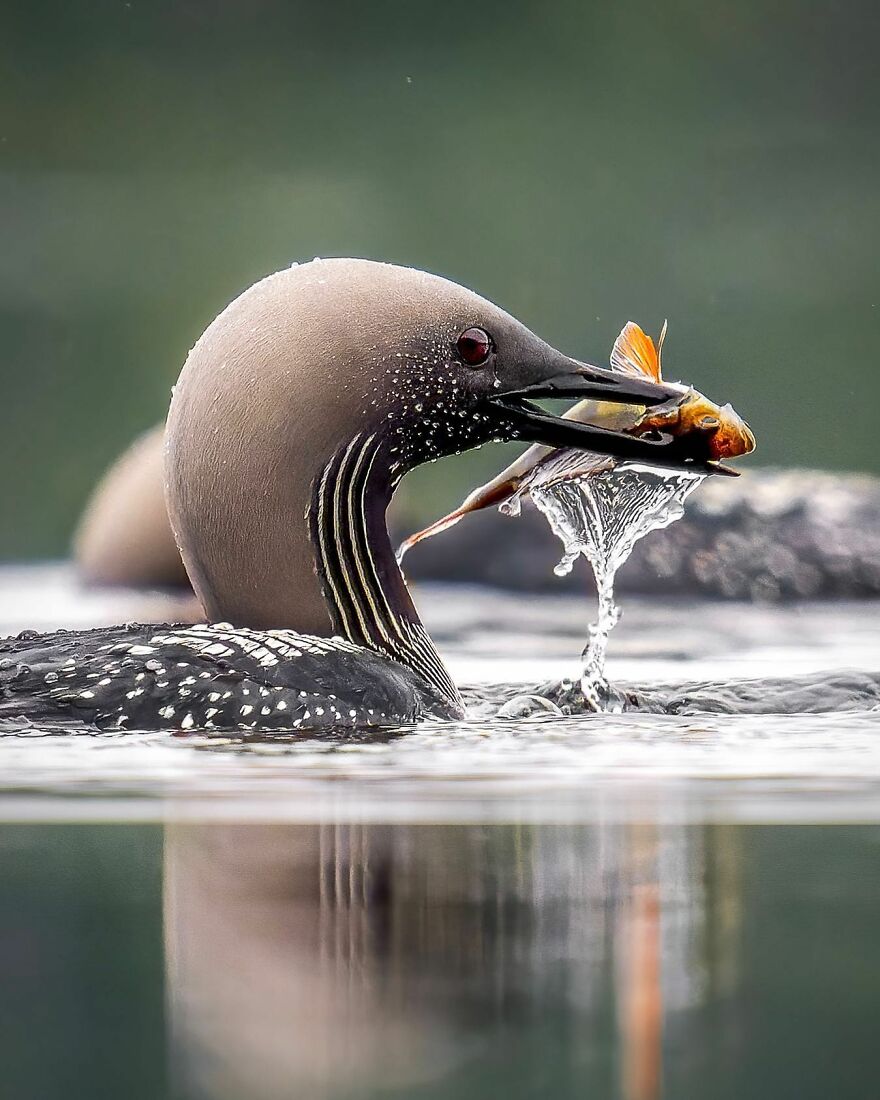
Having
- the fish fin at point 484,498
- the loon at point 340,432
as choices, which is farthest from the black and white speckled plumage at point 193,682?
the fish fin at point 484,498

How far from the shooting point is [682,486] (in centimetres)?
327

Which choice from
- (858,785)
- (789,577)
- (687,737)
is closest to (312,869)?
(858,785)

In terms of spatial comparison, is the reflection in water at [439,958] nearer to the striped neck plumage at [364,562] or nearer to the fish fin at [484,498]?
the striped neck plumage at [364,562]

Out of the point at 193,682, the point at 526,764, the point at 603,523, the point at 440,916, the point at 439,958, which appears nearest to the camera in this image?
the point at 439,958

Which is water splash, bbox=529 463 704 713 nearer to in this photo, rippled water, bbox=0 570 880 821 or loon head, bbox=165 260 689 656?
rippled water, bbox=0 570 880 821

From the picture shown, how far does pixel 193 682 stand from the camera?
8.14 ft

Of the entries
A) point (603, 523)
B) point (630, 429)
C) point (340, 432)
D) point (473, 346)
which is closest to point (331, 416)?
point (340, 432)

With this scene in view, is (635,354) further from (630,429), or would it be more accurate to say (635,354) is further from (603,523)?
(603,523)

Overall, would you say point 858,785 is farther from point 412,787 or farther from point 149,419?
point 149,419

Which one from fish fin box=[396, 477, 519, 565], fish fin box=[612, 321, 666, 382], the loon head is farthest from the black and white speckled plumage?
fish fin box=[612, 321, 666, 382]

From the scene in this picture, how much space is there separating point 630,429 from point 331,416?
0.54m

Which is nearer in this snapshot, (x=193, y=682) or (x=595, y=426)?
(x=193, y=682)

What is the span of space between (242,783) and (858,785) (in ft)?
2.45

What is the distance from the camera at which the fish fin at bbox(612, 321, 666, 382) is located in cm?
307
